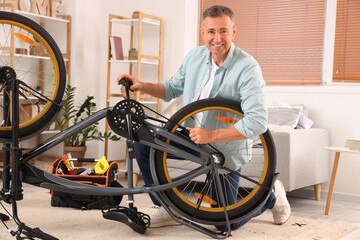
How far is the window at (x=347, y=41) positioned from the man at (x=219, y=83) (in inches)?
65.9

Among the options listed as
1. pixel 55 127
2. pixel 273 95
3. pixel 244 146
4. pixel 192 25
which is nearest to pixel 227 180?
pixel 244 146

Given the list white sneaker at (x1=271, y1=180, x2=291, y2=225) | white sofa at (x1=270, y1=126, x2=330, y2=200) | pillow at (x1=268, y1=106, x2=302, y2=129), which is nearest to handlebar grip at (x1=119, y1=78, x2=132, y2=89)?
white sneaker at (x1=271, y1=180, x2=291, y2=225)

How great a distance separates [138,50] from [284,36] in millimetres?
1280

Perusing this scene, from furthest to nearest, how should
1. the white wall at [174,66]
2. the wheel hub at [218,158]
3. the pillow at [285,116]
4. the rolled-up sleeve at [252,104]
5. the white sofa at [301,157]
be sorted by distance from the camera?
the white wall at [174,66], the pillow at [285,116], the white sofa at [301,157], the wheel hub at [218,158], the rolled-up sleeve at [252,104]

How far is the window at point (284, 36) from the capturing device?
4.14 meters

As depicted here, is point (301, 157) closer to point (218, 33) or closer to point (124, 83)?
point (218, 33)

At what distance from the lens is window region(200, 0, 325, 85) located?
414 cm

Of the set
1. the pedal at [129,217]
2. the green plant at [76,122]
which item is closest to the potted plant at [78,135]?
the green plant at [76,122]

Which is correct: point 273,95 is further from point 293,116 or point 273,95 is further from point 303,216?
point 303,216

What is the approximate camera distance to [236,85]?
242cm

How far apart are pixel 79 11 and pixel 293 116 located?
8.19 feet

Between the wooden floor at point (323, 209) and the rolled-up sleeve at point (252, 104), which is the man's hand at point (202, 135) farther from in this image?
the wooden floor at point (323, 209)

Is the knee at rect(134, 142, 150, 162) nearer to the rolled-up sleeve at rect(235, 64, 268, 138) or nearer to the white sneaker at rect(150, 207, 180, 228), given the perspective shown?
the white sneaker at rect(150, 207, 180, 228)

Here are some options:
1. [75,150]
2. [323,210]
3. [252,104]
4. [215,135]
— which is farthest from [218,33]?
[75,150]
